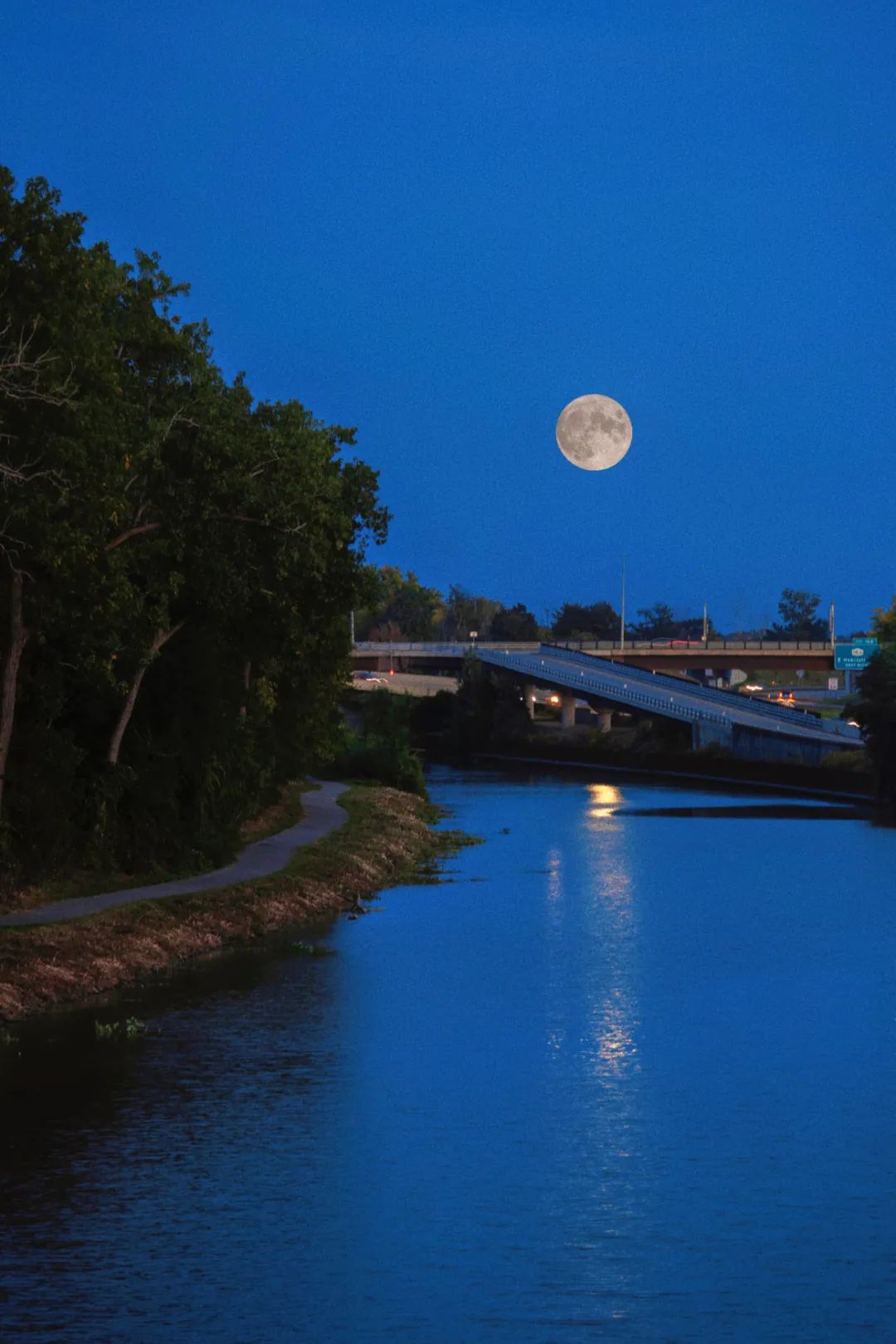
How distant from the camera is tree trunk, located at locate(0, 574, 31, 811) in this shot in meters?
33.8

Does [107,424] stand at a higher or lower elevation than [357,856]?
higher

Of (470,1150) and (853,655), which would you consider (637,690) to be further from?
(470,1150)

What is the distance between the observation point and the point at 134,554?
37125 mm

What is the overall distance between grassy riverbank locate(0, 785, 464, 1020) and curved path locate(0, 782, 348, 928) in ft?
1.48

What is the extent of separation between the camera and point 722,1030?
2977 cm

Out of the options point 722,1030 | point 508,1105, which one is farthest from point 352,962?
point 508,1105

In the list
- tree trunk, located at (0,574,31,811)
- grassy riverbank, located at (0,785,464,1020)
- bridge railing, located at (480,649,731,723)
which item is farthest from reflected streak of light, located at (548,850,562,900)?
bridge railing, located at (480,649,731,723)

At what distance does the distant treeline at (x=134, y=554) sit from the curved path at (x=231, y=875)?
1.06m

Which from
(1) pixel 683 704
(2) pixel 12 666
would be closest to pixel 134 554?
(2) pixel 12 666

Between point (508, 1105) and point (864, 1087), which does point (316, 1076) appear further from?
point (864, 1087)

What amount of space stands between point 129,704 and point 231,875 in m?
6.34

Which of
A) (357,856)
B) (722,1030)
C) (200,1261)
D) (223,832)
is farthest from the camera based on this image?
(357,856)

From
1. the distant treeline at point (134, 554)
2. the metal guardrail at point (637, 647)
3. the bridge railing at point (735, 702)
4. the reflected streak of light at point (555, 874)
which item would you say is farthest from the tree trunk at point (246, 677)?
the metal guardrail at point (637, 647)

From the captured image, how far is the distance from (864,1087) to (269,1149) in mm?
8442
